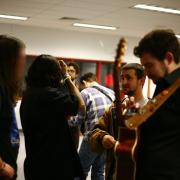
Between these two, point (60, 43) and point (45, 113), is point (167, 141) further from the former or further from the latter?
point (60, 43)

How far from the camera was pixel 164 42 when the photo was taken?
66.3 inches

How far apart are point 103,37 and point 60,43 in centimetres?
129

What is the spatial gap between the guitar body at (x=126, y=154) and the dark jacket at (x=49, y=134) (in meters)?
0.80

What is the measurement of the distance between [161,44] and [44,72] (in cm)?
117

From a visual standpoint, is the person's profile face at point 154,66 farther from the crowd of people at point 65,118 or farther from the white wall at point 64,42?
the white wall at point 64,42

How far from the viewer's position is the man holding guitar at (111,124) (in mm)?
2168

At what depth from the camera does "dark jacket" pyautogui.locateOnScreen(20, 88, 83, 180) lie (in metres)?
2.61

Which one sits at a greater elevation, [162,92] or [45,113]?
[162,92]

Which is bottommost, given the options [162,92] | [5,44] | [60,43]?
[60,43]

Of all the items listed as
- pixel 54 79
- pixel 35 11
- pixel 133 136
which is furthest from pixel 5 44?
pixel 35 11

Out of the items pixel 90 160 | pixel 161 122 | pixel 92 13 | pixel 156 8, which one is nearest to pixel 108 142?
pixel 161 122

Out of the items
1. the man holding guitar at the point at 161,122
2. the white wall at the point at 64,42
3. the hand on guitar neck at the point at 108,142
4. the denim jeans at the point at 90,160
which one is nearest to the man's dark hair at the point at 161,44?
the man holding guitar at the point at 161,122

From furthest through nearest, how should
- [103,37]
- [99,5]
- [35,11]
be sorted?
1. [103,37]
2. [35,11]
3. [99,5]

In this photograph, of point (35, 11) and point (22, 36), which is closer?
point (35, 11)
